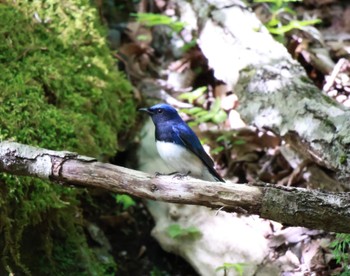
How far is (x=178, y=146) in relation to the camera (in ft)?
10.8

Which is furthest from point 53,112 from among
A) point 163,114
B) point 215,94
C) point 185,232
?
point 215,94

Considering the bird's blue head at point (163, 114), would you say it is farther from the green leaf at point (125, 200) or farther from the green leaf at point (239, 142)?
the green leaf at point (239, 142)

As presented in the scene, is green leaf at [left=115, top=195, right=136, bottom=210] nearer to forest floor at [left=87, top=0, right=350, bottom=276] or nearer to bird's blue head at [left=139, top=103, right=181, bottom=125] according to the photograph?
forest floor at [left=87, top=0, right=350, bottom=276]

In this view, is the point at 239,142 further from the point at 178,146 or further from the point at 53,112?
the point at 53,112

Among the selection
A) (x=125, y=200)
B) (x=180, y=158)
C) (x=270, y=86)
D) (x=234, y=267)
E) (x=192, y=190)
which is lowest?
(x=125, y=200)

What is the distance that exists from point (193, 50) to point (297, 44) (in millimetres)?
1147

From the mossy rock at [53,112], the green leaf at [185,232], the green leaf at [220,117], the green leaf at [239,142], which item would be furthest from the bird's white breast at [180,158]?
the green leaf at [220,117]

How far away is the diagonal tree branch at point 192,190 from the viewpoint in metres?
2.22

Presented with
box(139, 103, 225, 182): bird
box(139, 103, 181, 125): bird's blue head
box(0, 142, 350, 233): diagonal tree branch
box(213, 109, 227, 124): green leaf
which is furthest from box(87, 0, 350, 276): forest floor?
box(0, 142, 350, 233): diagonal tree branch

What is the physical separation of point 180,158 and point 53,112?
95 centimetres

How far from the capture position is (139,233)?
4.08 meters

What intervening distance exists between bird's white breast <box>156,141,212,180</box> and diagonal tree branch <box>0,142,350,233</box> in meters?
0.82

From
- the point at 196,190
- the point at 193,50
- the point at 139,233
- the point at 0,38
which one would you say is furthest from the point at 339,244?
the point at 193,50

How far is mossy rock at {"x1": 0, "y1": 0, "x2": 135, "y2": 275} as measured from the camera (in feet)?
10.4
